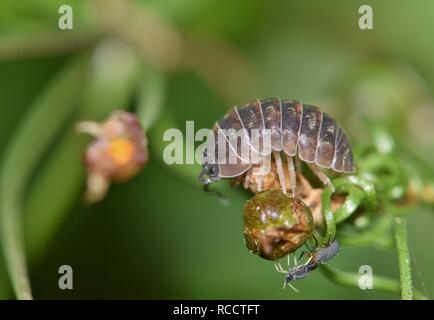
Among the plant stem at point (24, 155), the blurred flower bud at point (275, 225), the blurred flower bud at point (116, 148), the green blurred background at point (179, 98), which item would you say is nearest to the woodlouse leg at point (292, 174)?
the blurred flower bud at point (275, 225)

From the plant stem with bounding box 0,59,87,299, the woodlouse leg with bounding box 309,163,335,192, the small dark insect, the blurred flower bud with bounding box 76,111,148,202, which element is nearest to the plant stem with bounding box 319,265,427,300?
the small dark insect

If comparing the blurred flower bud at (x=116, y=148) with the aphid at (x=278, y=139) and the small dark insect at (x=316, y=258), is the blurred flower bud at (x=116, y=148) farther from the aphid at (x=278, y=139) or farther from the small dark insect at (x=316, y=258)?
the small dark insect at (x=316, y=258)

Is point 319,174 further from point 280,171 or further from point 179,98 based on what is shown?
point 179,98

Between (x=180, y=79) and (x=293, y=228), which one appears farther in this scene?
(x=180, y=79)

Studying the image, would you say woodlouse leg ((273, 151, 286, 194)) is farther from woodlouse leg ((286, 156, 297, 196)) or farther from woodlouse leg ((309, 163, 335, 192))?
woodlouse leg ((309, 163, 335, 192))

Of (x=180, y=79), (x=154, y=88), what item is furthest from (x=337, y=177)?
(x=180, y=79)

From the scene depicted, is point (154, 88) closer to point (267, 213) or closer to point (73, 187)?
point (73, 187)

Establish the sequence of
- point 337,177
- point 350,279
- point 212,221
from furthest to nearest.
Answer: point 212,221
point 337,177
point 350,279
